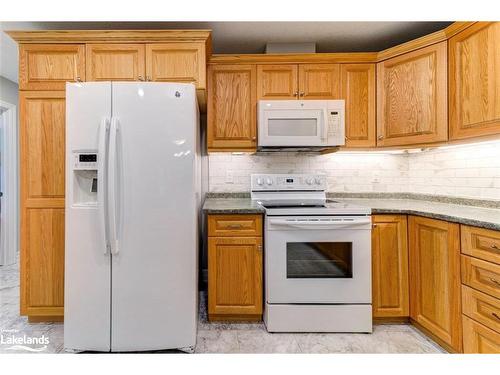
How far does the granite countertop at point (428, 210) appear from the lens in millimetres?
1578

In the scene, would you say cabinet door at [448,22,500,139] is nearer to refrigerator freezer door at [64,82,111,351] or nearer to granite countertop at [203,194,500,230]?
granite countertop at [203,194,500,230]

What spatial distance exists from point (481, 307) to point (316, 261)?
3.01 feet

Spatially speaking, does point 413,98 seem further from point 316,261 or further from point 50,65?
point 50,65

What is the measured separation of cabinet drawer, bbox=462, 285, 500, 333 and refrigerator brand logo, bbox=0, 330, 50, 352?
254 centimetres

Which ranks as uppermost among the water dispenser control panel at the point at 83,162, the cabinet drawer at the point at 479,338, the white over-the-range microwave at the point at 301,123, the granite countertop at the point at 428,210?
the white over-the-range microwave at the point at 301,123

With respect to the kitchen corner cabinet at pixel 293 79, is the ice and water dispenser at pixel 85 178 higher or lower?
lower

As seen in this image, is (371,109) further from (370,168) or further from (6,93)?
(6,93)

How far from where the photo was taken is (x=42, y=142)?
2.06 m

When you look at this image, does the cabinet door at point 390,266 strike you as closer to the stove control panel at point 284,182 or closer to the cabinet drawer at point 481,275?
the cabinet drawer at point 481,275

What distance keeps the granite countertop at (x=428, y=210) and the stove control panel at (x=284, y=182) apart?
0.19 meters

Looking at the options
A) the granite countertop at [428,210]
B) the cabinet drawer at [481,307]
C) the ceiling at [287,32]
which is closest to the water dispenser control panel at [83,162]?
the granite countertop at [428,210]

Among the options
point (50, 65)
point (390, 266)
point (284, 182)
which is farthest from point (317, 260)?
point (50, 65)

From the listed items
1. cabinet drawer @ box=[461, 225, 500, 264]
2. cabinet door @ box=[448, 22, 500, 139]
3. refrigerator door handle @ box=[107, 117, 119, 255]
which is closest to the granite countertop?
cabinet drawer @ box=[461, 225, 500, 264]
